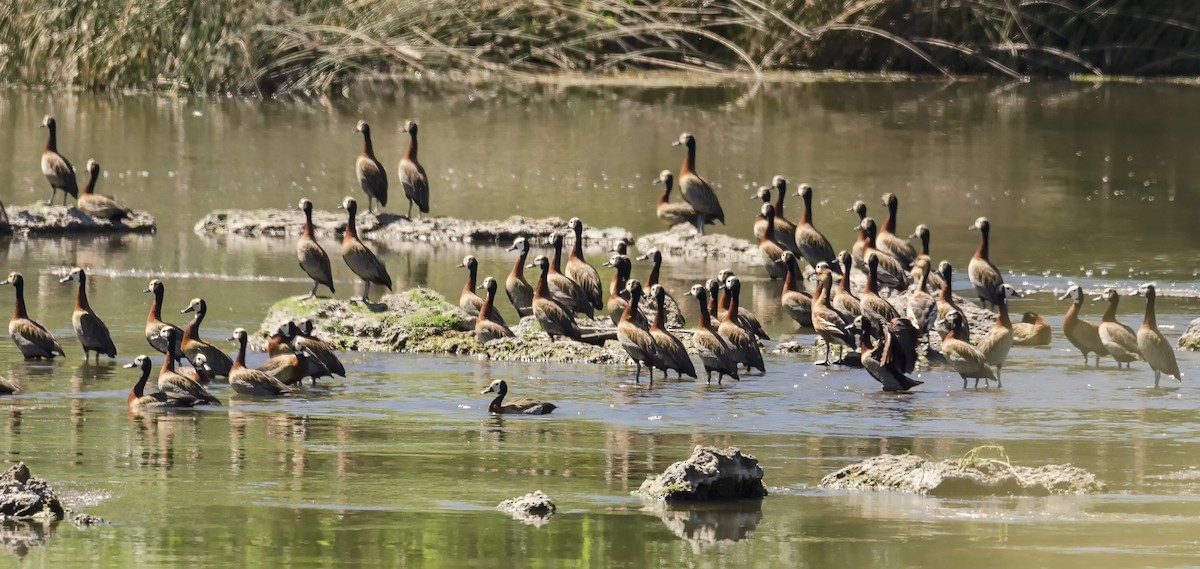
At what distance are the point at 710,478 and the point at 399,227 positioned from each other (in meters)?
13.8

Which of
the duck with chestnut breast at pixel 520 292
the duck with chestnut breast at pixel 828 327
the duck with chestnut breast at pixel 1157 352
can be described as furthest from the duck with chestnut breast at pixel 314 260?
the duck with chestnut breast at pixel 1157 352

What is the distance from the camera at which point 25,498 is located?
9.83 meters

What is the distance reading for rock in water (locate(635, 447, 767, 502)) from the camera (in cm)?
1057

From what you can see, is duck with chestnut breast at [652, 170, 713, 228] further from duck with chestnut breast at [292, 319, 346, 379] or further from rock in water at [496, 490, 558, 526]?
rock in water at [496, 490, 558, 526]

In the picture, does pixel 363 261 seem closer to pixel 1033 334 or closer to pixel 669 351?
pixel 669 351

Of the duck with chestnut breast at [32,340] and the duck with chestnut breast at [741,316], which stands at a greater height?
the duck with chestnut breast at [741,316]

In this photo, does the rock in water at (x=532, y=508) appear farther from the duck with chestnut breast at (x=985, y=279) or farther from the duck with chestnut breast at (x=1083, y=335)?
the duck with chestnut breast at (x=985, y=279)

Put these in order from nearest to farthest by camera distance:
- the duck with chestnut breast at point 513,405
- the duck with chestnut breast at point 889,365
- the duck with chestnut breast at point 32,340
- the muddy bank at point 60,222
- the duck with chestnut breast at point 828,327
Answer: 1. the duck with chestnut breast at point 513,405
2. the duck with chestnut breast at point 889,365
3. the duck with chestnut breast at point 32,340
4. the duck with chestnut breast at point 828,327
5. the muddy bank at point 60,222

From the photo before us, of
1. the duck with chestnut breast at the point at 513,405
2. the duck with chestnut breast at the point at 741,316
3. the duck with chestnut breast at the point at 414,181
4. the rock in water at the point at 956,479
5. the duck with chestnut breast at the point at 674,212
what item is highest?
the duck with chestnut breast at the point at 414,181

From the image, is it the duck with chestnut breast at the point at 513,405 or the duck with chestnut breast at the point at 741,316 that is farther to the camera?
the duck with chestnut breast at the point at 741,316

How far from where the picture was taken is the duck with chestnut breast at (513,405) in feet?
44.4

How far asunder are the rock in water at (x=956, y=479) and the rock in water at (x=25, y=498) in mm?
3871

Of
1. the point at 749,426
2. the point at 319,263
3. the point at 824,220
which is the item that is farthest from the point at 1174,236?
the point at 749,426

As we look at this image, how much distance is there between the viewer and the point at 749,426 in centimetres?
1332
